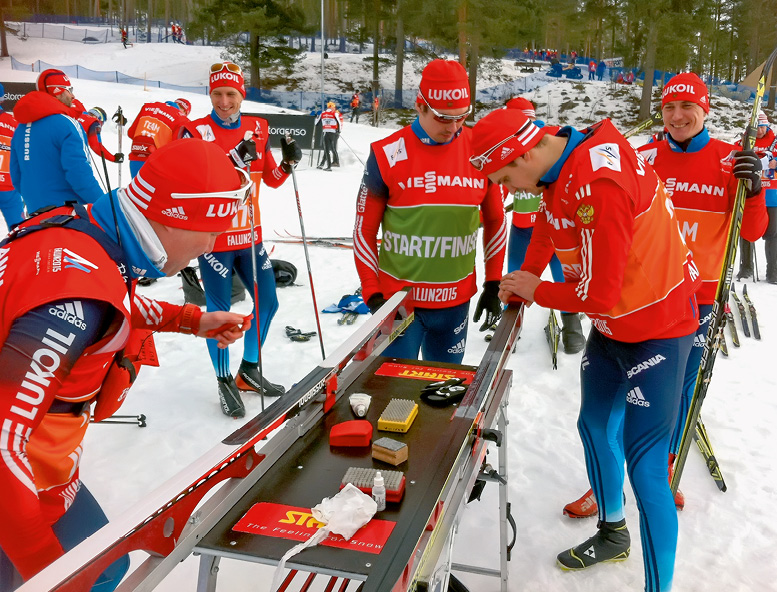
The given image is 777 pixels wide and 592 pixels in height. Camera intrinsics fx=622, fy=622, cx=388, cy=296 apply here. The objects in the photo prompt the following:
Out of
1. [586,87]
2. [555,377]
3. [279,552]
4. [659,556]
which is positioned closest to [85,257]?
[279,552]

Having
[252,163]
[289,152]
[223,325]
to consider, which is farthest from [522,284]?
[252,163]

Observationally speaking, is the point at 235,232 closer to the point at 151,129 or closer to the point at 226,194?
the point at 226,194

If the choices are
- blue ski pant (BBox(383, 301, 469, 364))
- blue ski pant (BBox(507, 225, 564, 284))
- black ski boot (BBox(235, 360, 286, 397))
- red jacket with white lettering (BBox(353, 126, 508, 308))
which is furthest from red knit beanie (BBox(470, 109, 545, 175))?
blue ski pant (BBox(507, 225, 564, 284))

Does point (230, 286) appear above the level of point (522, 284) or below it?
below

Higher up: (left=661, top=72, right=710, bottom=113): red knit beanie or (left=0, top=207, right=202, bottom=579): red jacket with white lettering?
(left=661, top=72, right=710, bottom=113): red knit beanie

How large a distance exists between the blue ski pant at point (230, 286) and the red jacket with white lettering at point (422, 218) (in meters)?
1.43

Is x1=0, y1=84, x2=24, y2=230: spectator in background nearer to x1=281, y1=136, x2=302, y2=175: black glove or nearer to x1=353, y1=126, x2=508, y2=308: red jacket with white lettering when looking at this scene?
x1=281, y1=136, x2=302, y2=175: black glove

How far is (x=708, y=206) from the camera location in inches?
135

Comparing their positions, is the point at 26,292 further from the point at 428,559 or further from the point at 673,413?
the point at 673,413

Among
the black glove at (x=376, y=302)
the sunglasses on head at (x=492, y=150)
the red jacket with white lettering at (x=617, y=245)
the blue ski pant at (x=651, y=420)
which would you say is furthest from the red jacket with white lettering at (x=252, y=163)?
the blue ski pant at (x=651, y=420)

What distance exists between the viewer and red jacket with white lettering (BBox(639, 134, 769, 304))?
3416 millimetres

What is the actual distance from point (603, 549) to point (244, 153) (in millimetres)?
3105

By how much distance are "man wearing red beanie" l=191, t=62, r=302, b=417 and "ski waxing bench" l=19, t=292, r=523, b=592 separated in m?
2.15

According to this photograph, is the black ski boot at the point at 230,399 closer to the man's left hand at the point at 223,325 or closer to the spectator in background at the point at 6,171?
the man's left hand at the point at 223,325
